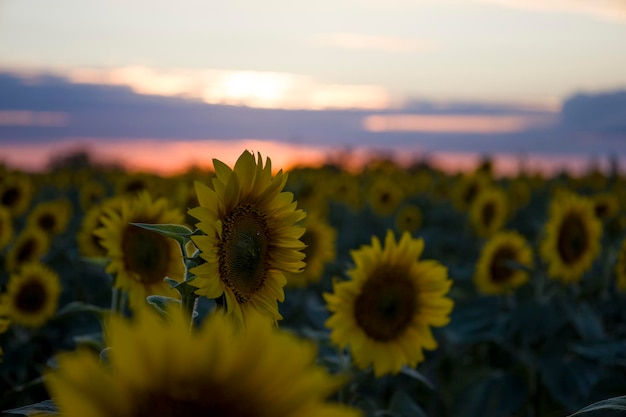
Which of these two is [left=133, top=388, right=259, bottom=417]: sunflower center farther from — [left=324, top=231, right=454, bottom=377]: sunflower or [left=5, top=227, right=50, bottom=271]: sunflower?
[left=5, top=227, right=50, bottom=271]: sunflower

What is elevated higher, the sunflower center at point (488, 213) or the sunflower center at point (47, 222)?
the sunflower center at point (488, 213)

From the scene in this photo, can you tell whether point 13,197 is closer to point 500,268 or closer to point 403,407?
point 500,268

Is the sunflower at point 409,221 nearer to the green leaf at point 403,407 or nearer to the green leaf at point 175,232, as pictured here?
the green leaf at point 403,407

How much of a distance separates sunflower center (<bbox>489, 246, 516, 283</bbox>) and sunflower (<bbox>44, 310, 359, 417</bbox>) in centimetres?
467

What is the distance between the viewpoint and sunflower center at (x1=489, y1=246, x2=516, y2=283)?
219 inches

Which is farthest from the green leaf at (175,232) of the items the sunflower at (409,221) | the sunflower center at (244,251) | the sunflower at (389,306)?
the sunflower at (409,221)

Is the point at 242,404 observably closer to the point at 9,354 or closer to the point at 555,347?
the point at 9,354

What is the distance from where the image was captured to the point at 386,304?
11.0 ft

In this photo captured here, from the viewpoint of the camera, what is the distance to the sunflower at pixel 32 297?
4477mm

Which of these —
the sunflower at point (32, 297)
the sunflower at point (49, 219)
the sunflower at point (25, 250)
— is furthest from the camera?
the sunflower at point (49, 219)

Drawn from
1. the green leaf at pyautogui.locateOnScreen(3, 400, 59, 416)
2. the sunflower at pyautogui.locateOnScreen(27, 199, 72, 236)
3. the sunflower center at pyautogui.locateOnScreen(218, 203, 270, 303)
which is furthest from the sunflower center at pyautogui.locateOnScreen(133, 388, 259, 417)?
the sunflower at pyautogui.locateOnScreen(27, 199, 72, 236)

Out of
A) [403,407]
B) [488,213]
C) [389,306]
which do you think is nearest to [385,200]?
[488,213]

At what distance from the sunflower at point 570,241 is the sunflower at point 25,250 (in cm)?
351

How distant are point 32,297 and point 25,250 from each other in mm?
1144
